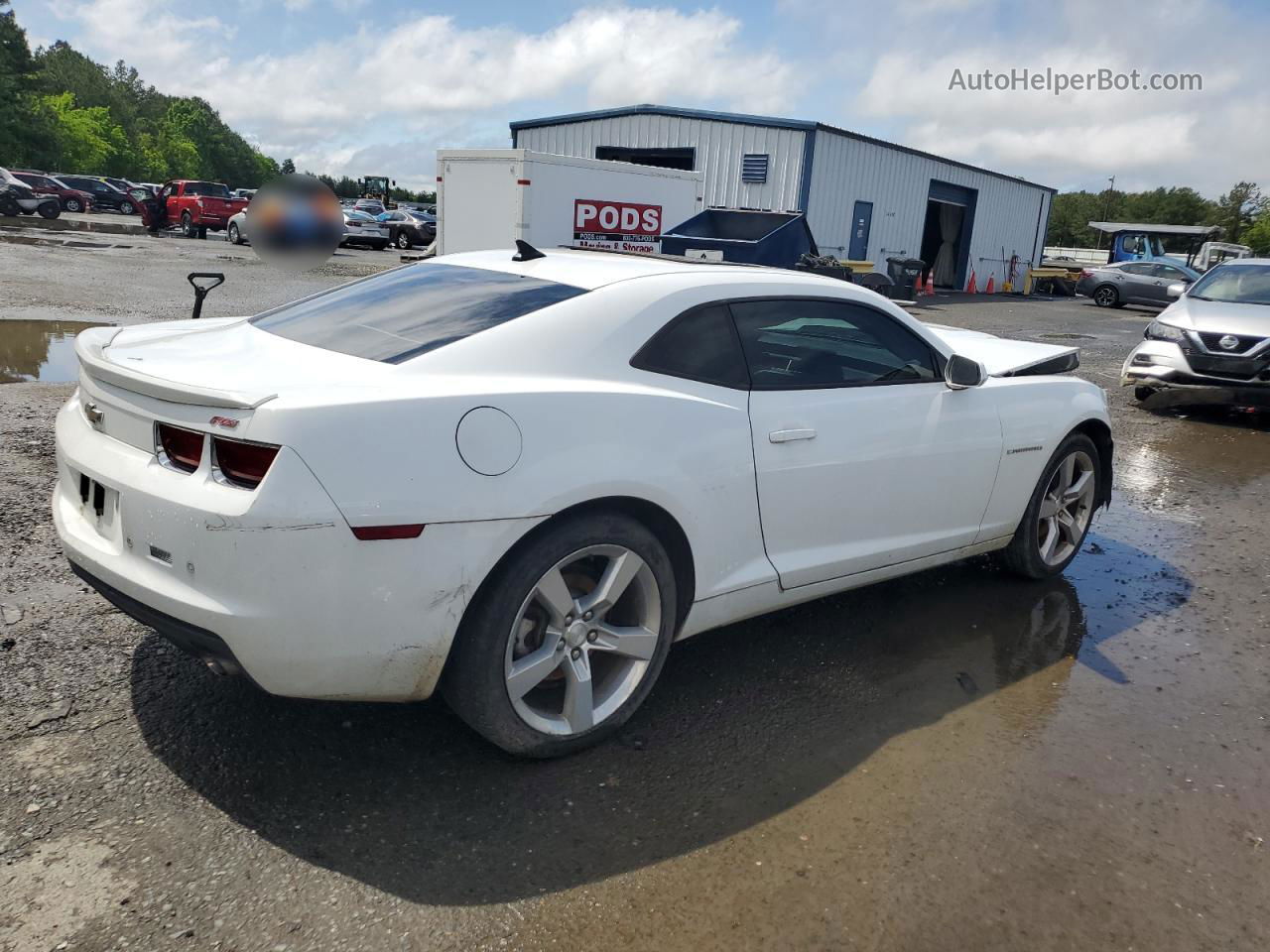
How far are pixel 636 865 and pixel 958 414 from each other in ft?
7.61

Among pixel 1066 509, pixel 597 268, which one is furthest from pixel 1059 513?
pixel 597 268

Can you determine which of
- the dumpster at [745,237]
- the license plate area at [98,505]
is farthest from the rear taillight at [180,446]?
the dumpster at [745,237]

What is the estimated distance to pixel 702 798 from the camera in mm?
2809

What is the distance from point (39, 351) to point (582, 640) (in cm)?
812

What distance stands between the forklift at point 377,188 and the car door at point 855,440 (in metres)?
42.6

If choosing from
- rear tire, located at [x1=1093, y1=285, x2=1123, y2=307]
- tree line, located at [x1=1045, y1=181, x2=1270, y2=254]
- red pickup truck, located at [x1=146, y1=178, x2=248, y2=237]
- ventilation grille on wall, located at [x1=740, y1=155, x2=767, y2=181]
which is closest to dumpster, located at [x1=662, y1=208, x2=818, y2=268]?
ventilation grille on wall, located at [x1=740, y1=155, x2=767, y2=181]

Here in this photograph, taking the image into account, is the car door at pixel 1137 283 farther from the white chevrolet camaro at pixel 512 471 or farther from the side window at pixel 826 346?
the side window at pixel 826 346

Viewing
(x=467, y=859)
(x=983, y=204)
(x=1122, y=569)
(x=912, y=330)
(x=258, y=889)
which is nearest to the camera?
(x=258, y=889)

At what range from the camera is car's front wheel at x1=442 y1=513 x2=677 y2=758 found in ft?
8.66

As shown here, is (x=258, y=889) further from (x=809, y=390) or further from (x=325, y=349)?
(x=809, y=390)

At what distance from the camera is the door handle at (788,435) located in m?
3.24

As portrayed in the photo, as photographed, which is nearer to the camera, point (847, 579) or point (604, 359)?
point (604, 359)

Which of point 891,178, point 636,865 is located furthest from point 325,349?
point 891,178

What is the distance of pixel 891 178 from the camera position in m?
26.5
